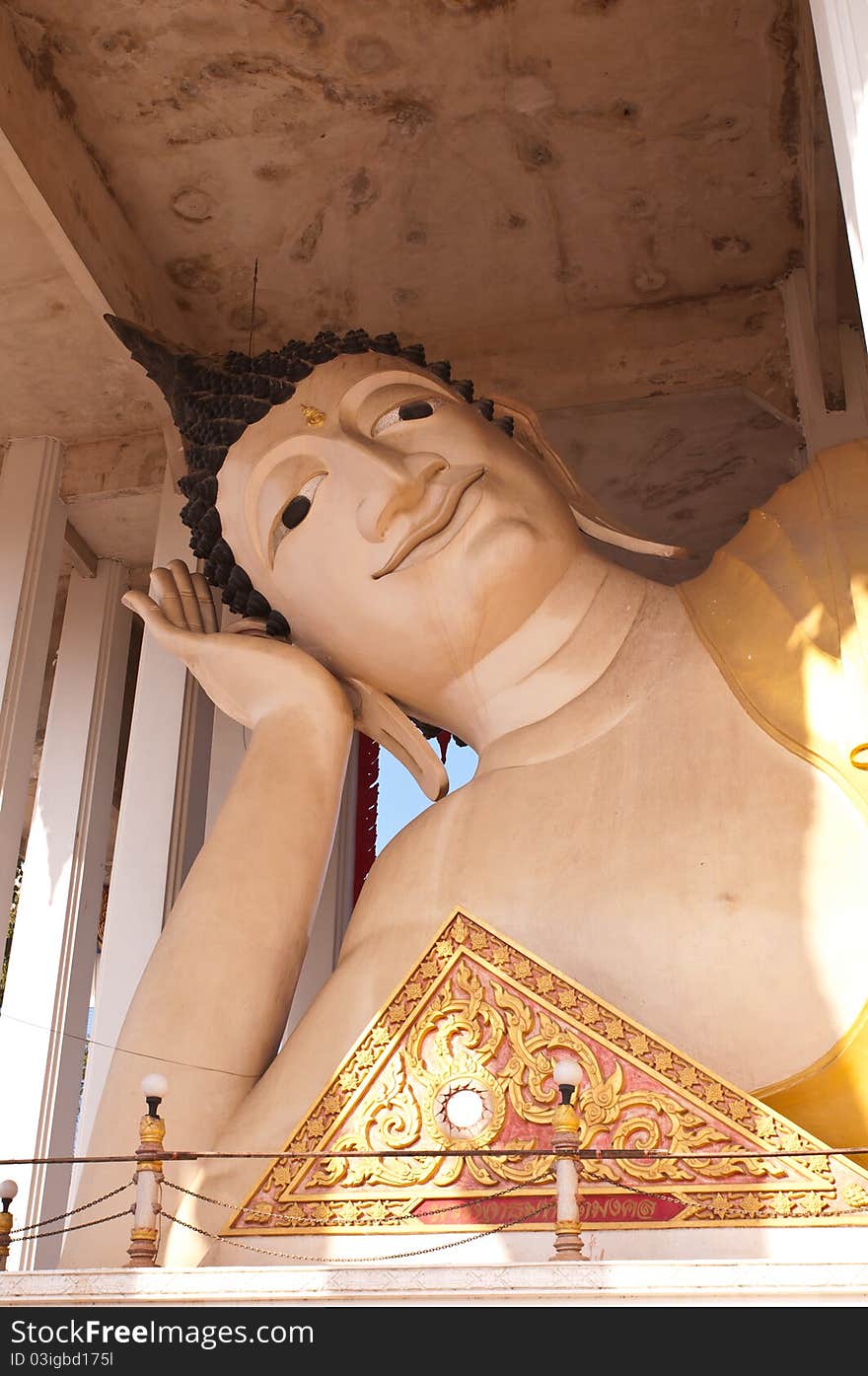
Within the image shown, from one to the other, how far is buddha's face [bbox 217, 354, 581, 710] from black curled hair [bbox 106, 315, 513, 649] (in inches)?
1.5

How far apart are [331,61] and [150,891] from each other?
236cm

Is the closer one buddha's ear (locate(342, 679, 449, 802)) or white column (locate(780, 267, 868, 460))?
buddha's ear (locate(342, 679, 449, 802))

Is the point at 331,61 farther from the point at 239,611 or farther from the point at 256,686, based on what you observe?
the point at 256,686

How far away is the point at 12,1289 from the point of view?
1806 mm

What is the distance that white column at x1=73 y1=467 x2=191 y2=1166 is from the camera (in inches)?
159

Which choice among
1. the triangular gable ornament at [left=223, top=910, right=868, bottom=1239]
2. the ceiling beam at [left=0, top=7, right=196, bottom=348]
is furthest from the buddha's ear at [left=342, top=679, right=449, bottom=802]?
the ceiling beam at [left=0, top=7, right=196, bottom=348]

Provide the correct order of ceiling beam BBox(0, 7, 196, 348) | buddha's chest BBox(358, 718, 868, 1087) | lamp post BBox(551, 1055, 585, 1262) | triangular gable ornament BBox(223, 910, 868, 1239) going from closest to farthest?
lamp post BBox(551, 1055, 585, 1262) < triangular gable ornament BBox(223, 910, 868, 1239) < buddha's chest BBox(358, 718, 868, 1087) < ceiling beam BBox(0, 7, 196, 348)

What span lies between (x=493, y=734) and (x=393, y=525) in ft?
1.64

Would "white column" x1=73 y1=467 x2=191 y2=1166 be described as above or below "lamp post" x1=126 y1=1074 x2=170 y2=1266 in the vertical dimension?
above

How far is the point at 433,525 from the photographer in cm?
312

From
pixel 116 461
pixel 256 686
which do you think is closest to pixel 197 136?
pixel 116 461

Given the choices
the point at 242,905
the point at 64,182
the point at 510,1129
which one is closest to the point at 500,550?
Result: the point at 242,905

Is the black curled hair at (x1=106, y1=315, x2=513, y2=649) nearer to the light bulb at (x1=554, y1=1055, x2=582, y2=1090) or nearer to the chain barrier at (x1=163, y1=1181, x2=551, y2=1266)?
the chain barrier at (x1=163, y1=1181, x2=551, y2=1266)
